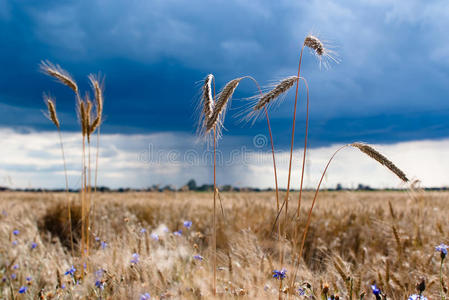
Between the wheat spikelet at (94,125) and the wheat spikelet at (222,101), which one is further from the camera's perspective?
the wheat spikelet at (94,125)

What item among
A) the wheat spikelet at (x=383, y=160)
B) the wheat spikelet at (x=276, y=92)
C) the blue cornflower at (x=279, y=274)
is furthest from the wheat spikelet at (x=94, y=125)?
the wheat spikelet at (x=383, y=160)

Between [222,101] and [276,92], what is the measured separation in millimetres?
302

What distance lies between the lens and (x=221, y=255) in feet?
12.2

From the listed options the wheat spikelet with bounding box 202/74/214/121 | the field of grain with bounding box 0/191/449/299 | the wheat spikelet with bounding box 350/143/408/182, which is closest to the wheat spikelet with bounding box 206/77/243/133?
the wheat spikelet with bounding box 202/74/214/121

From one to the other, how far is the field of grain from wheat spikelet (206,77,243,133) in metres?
0.52

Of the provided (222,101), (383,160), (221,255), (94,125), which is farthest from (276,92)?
(94,125)

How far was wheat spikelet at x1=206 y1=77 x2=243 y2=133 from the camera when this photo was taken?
192 centimetres

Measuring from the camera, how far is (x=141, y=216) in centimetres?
→ 773

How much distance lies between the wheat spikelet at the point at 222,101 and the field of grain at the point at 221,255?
1.71ft

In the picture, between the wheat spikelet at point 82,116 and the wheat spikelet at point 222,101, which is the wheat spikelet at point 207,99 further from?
the wheat spikelet at point 82,116

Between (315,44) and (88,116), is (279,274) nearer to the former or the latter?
(315,44)

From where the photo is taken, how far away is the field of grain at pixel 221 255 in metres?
2.54

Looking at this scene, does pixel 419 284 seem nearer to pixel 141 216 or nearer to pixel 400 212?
pixel 400 212

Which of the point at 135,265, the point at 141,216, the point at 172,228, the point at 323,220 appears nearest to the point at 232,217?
the point at 172,228
